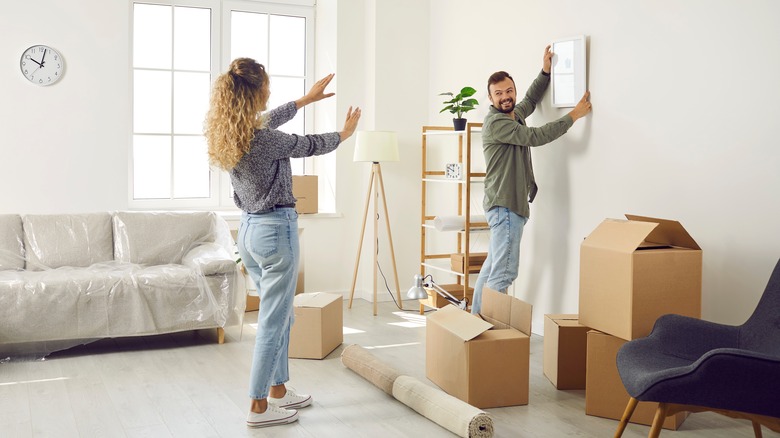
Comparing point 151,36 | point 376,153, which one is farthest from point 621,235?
point 151,36

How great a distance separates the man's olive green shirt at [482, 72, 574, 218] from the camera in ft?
14.0

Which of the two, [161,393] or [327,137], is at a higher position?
[327,137]

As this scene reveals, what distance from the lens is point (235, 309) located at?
459 centimetres

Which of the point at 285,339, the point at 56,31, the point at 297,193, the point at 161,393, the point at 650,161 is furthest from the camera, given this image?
the point at 297,193

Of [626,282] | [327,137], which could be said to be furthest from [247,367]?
[626,282]

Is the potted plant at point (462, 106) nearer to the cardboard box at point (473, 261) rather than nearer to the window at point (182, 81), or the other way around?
the cardboard box at point (473, 261)

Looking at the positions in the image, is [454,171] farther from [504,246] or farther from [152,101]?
[152,101]

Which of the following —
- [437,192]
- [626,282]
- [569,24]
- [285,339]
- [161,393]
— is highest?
[569,24]

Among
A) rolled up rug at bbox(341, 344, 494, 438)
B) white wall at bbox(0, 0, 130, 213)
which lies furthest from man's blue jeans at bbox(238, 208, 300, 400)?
white wall at bbox(0, 0, 130, 213)

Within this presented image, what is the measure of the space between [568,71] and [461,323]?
1691 mm

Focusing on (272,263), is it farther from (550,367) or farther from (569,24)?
(569,24)

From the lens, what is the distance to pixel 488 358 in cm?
338

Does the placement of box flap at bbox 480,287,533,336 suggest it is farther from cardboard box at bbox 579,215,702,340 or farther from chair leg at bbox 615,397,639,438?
chair leg at bbox 615,397,639,438

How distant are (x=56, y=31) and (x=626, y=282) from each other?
14.2 feet
